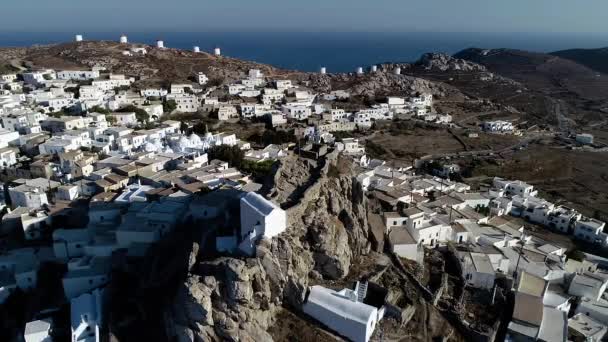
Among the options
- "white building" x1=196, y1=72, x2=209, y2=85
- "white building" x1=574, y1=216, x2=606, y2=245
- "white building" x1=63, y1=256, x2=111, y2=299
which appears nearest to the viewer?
"white building" x1=63, y1=256, x2=111, y2=299

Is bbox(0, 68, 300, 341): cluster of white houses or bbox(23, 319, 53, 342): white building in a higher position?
bbox(0, 68, 300, 341): cluster of white houses

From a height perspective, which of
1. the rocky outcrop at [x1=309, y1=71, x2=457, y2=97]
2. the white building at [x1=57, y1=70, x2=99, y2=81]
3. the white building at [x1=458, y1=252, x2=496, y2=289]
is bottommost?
the white building at [x1=458, y1=252, x2=496, y2=289]

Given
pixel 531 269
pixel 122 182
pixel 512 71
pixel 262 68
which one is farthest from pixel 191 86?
pixel 512 71

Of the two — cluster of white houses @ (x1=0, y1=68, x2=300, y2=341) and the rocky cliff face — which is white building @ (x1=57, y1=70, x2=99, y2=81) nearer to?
cluster of white houses @ (x1=0, y1=68, x2=300, y2=341)

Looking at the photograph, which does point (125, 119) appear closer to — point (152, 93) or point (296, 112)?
point (152, 93)

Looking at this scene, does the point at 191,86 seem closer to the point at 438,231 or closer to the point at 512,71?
the point at 438,231

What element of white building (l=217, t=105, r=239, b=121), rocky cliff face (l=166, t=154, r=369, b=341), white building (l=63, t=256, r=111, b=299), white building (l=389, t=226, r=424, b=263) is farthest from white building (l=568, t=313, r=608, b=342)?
white building (l=217, t=105, r=239, b=121)

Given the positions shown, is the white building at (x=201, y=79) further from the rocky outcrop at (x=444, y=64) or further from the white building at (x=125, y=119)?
the rocky outcrop at (x=444, y=64)
